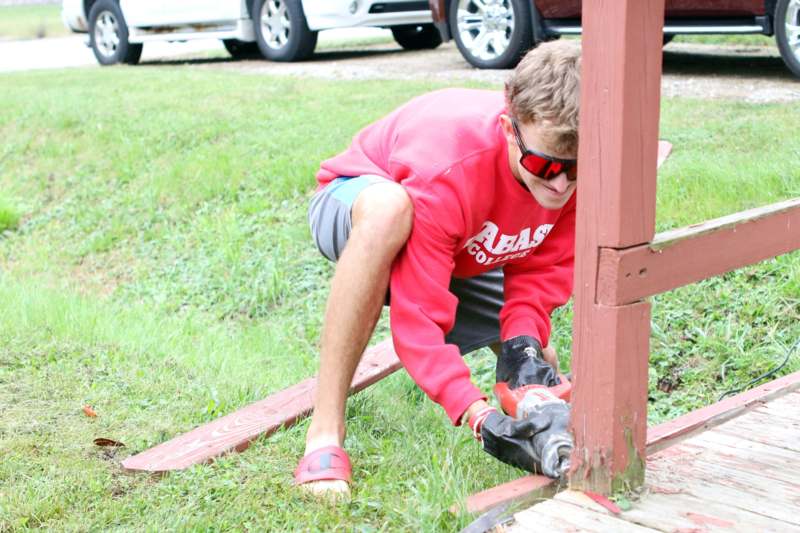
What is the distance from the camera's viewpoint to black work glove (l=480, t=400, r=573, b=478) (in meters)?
2.35

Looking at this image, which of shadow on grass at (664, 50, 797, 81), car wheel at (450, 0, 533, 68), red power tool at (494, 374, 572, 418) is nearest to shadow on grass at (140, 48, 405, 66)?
car wheel at (450, 0, 533, 68)

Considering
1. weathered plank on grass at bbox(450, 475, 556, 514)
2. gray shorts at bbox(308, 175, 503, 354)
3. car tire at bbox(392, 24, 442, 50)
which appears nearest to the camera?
weathered plank on grass at bbox(450, 475, 556, 514)

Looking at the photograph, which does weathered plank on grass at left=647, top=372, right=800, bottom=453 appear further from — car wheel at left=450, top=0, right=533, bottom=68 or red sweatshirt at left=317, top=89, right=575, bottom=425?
car wheel at left=450, top=0, right=533, bottom=68

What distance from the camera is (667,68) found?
8250 millimetres

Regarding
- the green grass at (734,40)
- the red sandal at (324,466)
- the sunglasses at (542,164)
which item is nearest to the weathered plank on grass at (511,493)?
the red sandal at (324,466)

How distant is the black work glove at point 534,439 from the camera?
2.35m

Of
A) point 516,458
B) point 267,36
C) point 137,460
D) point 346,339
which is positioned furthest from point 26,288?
point 267,36

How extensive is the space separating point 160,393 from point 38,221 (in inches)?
148

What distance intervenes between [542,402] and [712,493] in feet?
1.59

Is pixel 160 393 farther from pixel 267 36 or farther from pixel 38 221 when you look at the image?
pixel 267 36

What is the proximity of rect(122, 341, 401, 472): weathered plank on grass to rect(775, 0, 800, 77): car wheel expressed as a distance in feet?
14.0

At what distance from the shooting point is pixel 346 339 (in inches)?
108

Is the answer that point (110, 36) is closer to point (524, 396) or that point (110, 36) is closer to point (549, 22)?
point (549, 22)

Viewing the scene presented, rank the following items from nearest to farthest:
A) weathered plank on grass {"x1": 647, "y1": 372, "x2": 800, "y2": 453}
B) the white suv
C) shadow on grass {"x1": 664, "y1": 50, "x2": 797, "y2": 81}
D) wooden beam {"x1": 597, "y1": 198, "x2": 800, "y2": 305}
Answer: wooden beam {"x1": 597, "y1": 198, "x2": 800, "y2": 305}
weathered plank on grass {"x1": 647, "y1": 372, "x2": 800, "y2": 453}
shadow on grass {"x1": 664, "y1": 50, "x2": 797, "y2": 81}
the white suv
